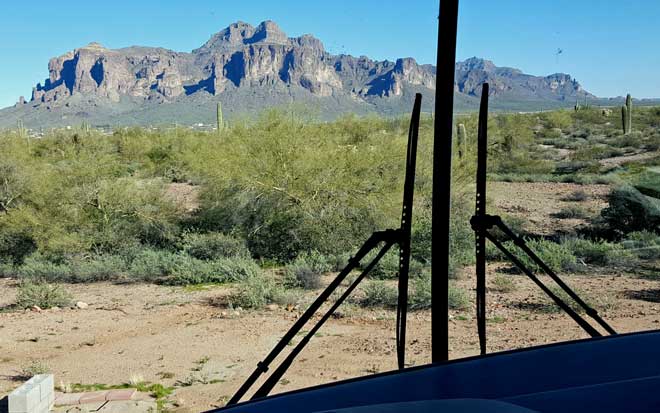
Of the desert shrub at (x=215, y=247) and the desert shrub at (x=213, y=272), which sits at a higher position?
the desert shrub at (x=215, y=247)

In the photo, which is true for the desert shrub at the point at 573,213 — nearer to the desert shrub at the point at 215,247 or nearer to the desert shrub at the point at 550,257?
the desert shrub at the point at 550,257

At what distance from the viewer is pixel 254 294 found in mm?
A: 10070

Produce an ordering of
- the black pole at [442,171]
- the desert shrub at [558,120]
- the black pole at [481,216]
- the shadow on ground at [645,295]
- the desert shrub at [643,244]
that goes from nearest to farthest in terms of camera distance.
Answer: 1. the black pole at [442,171]
2. the black pole at [481,216]
3. the shadow on ground at [645,295]
4. the desert shrub at [643,244]
5. the desert shrub at [558,120]

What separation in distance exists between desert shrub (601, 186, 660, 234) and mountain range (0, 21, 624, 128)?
214 inches

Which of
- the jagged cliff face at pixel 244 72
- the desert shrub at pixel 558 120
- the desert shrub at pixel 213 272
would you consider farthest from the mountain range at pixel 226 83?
the desert shrub at pixel 213 272

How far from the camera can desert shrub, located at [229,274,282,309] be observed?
32.9 ft

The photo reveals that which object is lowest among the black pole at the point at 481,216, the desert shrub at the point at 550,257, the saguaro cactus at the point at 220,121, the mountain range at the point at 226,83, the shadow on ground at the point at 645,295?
the shadow on ground at the point at 645,295

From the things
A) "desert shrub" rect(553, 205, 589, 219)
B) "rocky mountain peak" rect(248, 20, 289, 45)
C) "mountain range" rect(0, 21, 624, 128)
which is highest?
"rocky mountain peak" rect(248, 20, 289, 45)

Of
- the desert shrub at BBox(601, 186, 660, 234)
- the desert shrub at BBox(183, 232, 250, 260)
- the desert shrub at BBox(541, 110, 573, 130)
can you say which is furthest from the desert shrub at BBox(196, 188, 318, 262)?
the desert shrub at BBox(541, 110, 573, 130)

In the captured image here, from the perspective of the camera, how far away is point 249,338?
27.5ft

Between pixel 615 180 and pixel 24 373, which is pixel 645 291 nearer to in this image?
pixel 24 373

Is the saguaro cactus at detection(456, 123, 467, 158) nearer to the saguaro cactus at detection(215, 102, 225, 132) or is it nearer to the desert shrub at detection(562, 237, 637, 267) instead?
the desert shrub at detection(562, 237, 637, 267)

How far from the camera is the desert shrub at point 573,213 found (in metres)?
17.6

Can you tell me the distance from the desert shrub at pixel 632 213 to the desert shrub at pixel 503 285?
18.0 ft
